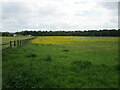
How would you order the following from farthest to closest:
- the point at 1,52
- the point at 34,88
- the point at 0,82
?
the point at 1,52 → the point at 0,82 → the point at 34,88

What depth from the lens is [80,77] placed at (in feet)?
23.8

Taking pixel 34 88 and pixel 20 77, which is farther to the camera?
pixel 20 77

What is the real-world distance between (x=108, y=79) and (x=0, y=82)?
210 inches

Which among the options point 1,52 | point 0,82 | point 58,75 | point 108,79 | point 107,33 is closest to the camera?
point 0,82

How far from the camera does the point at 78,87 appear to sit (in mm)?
6078

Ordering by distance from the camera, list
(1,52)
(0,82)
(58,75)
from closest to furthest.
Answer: (0,82) < (58,75) < (1,52)

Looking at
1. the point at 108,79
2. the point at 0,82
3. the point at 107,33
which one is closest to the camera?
the point at 0,82

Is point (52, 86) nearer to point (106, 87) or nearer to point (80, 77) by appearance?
point (80, 77)

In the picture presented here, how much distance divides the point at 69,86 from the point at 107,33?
378ft

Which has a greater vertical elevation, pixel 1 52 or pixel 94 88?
pixel 1 52

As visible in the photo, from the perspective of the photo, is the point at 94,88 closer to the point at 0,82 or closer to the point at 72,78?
the point at 72,78

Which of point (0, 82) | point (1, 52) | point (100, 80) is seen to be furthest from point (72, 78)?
point (1, 52)

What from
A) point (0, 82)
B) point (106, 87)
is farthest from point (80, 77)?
point (0, 82)

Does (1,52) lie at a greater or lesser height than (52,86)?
greater
